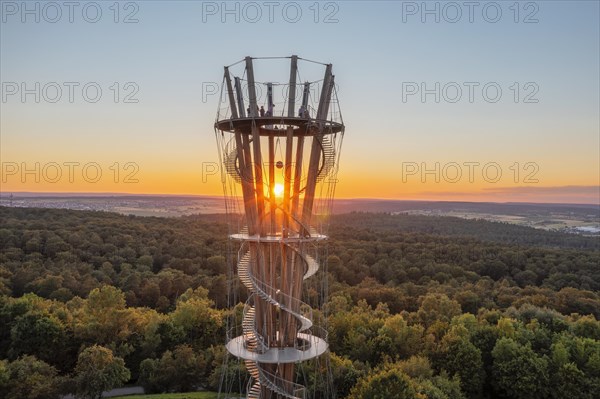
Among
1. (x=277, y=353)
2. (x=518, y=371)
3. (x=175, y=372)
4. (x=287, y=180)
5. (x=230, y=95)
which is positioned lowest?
(x=518, y=371)

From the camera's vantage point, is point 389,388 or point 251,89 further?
point 389,388

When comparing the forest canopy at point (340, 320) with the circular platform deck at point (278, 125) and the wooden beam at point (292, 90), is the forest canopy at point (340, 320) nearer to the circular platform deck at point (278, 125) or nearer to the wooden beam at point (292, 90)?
the circular platform deck at point (278, 125)

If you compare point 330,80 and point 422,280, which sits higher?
point 330,80

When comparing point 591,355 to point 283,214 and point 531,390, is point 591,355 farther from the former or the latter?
point 283,214

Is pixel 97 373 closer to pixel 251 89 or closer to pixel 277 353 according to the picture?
pixel 277 353

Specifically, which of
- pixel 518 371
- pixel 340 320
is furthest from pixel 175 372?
pixel 518 371

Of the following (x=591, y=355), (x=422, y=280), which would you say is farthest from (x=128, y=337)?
(x=422, y=280)

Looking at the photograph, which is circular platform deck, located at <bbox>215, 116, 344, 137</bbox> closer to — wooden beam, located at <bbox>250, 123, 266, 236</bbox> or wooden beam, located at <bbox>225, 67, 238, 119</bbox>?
wooden beam, located at <bbox>225, 67, 238, 119</bbox>

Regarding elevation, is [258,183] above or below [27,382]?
above
